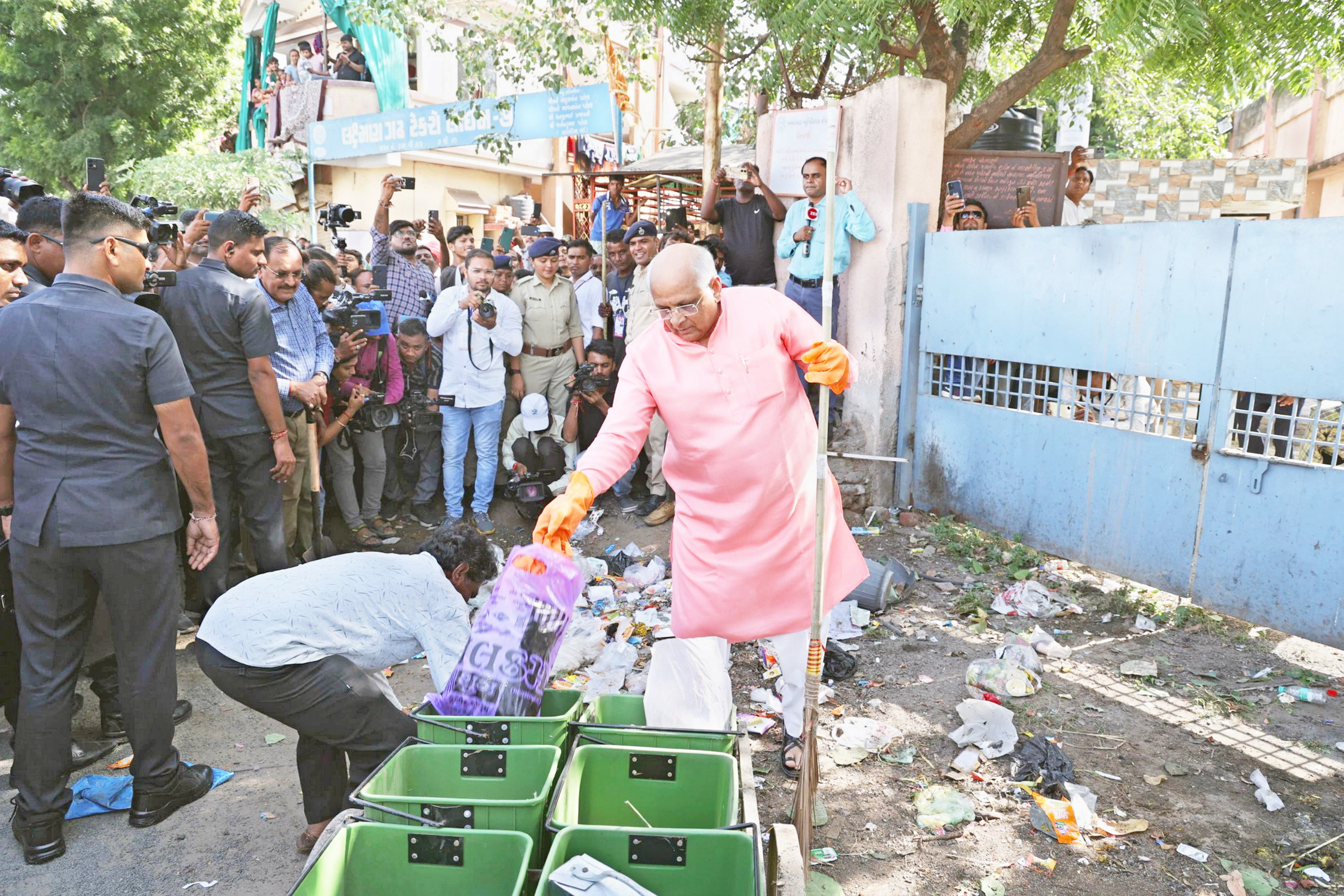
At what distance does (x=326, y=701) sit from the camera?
2.90 m

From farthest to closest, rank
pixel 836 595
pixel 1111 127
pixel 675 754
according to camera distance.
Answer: pixel 1111 127, pixel 836 595, pixel 675 754

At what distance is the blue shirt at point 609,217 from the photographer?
→ 332 inches

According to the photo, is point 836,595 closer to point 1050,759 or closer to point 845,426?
point 1050,759

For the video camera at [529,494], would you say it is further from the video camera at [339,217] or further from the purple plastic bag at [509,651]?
the purple plastic bag at [509,651]

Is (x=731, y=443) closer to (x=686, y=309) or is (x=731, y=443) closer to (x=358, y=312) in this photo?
(x=686, y=309)

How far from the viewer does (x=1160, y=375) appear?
16.2 ft

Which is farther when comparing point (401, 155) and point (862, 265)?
point (401, 155)

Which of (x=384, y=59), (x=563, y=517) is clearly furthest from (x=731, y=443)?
(x=384, y=59)

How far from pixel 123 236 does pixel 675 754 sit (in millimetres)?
2514

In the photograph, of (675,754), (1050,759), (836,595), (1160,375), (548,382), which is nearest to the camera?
(675,754)

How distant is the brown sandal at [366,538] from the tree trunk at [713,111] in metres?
3.83

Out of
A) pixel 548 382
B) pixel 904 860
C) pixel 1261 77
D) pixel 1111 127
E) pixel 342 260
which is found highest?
pixel 1111 127

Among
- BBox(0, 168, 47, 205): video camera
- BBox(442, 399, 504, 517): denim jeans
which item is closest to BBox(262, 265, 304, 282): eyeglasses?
BBox(0, 168, 47, 205): video camera

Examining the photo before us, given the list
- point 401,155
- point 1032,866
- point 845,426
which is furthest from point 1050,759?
point 401,155
